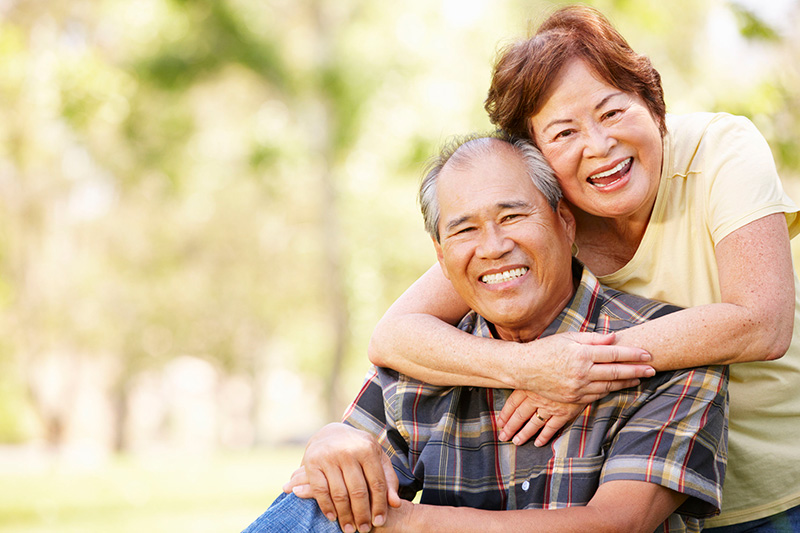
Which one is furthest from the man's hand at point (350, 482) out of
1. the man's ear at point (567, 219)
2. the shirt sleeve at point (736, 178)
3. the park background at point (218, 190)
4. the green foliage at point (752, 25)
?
the green foliage at point (752, 25)

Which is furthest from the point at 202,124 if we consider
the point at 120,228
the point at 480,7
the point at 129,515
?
the point at 129,515

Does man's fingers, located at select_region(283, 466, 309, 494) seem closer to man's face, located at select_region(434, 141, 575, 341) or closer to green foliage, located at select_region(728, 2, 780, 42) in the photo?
man's face, located at select_region(434, 141, 575, 341)

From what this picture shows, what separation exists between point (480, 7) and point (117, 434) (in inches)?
822

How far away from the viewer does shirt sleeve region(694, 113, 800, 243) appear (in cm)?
233

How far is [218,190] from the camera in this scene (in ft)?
71.6

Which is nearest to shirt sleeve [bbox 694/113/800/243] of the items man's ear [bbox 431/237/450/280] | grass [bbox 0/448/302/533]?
man's ear [bbox 431/237/450/280]

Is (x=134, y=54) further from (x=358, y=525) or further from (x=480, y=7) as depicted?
(x=358, y=525)

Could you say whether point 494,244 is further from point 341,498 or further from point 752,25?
point 752,25

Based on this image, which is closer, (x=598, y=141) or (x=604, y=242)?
(x=598, y=141)

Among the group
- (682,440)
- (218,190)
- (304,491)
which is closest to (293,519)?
(304,491)

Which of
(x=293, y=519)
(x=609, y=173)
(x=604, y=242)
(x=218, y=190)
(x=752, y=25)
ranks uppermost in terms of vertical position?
(x=218, y=190)

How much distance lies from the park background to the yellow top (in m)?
0.75

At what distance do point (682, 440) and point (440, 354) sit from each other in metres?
0.73

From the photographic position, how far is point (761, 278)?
7.39 feet
